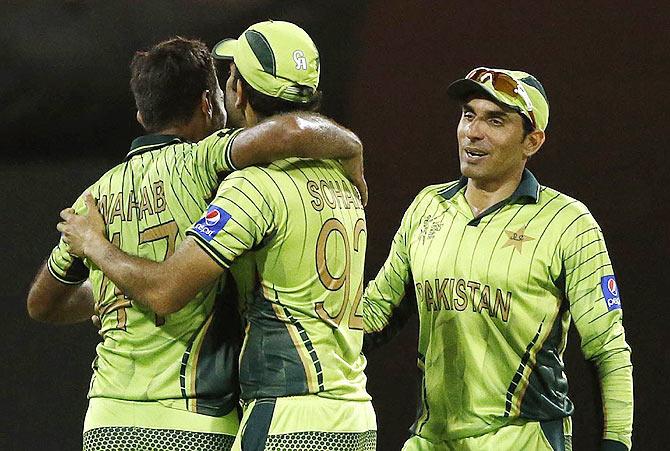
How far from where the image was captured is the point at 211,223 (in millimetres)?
2211

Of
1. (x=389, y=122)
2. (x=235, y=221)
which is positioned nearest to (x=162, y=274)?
(x=235, y=221)

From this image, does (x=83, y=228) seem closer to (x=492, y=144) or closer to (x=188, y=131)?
(x=188, y=131)

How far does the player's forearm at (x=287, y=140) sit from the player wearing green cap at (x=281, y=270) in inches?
1.3

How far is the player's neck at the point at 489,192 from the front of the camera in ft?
9.13

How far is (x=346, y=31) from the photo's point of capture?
424 centimetres

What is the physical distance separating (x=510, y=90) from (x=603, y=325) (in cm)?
60

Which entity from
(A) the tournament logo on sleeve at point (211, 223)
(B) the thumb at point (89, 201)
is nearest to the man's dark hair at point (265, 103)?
(A) the tournament logo on sleeve at point (211, 223)

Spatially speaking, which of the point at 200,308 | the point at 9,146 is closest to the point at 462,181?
the point at 200,308

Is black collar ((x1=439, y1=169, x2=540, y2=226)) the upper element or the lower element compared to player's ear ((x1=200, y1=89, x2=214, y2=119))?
lower

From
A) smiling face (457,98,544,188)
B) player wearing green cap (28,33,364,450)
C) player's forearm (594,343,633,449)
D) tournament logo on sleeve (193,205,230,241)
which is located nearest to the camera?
tournament logo on sleeve (193,205,230,241)

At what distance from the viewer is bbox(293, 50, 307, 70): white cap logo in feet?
7.77

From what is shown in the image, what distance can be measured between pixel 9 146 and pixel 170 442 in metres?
2.17

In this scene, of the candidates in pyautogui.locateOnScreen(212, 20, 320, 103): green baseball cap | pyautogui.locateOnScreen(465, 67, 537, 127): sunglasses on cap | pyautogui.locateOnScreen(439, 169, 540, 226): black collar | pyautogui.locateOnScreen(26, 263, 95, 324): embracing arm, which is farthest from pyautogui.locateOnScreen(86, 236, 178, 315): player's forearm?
pyautogui.locateOnScreen(465, 67, 537, 127): sunglasses on cap

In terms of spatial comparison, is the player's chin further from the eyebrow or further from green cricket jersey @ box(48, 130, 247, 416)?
A: green cricket jersey @ box(48, 130, 247, 416)
